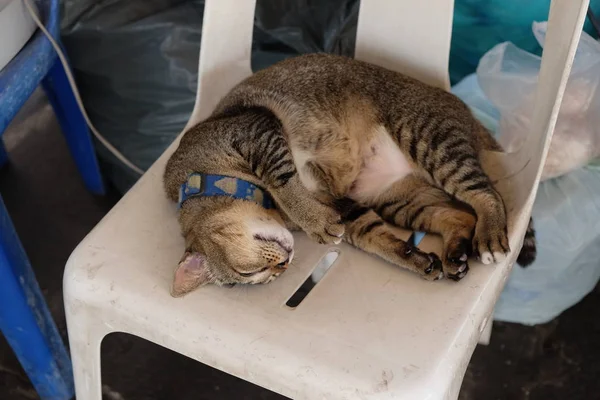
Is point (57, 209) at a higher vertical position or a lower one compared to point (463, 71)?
lower

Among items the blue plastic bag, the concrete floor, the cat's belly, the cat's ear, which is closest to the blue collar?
the cat's ear

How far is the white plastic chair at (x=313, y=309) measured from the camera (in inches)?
38.6

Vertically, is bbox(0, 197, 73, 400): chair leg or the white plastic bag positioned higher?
the white plastic bag

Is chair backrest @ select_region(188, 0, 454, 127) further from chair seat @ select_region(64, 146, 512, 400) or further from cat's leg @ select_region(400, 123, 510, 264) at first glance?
chair seat @ select_region(64, 146, 512, 400)

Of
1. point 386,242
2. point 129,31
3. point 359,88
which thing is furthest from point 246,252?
point 129,31

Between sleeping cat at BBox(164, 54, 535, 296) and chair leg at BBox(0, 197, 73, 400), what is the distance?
1.13 ft

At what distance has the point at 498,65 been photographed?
1.58m

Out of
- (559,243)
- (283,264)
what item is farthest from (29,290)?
(559,243)

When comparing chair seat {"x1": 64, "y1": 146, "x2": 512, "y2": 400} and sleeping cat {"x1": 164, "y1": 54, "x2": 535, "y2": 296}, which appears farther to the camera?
sleeping cat {"x1": 164, "y1": 54, "x2": 535, "y2": 296}

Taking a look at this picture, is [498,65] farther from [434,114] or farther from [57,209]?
[57,209]

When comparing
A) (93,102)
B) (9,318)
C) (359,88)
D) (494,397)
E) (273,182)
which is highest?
(359,88)

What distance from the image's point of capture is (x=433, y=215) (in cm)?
123

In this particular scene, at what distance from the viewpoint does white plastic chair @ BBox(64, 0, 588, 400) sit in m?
0.98

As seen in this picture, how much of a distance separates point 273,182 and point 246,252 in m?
0.14
